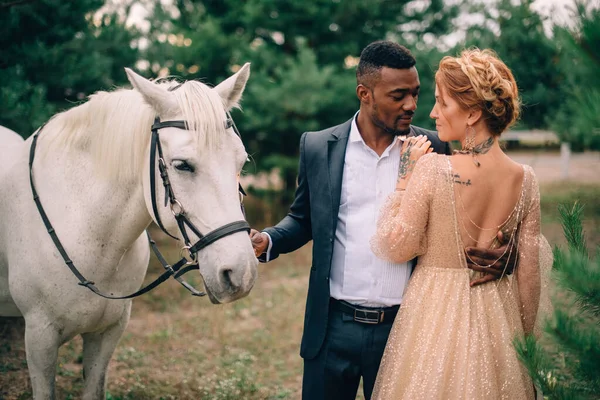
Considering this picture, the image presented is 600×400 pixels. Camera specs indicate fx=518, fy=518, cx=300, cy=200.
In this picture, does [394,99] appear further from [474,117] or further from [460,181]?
[460,181]

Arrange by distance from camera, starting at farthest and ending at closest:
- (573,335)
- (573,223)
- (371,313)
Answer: (371,313)
(573,223)
(573,335)

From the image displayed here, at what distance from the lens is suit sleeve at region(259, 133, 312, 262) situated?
8.30 ft

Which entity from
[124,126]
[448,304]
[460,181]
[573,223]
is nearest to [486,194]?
[460,181]

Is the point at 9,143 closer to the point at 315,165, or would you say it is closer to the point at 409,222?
the point at 315,165

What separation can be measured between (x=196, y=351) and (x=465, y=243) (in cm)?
351

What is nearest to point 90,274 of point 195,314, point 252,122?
point 195,314

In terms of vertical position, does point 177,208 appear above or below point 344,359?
above

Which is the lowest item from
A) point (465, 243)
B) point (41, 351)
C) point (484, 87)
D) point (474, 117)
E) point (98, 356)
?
point (98, 356)

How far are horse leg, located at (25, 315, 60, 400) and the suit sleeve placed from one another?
3.51 feet

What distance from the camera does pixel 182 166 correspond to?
6.92 feet

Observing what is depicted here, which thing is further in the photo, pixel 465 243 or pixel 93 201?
pixel 93 201

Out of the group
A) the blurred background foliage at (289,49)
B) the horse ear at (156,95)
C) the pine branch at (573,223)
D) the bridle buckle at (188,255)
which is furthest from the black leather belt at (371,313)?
the blurred background foliage at (289,49)

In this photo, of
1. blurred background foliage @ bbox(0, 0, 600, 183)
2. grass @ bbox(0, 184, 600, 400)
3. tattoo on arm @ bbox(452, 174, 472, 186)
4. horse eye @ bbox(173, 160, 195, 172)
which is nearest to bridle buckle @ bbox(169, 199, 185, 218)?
horse eye @ bbox(173, 160, 195, 172)

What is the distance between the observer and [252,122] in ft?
29.9
